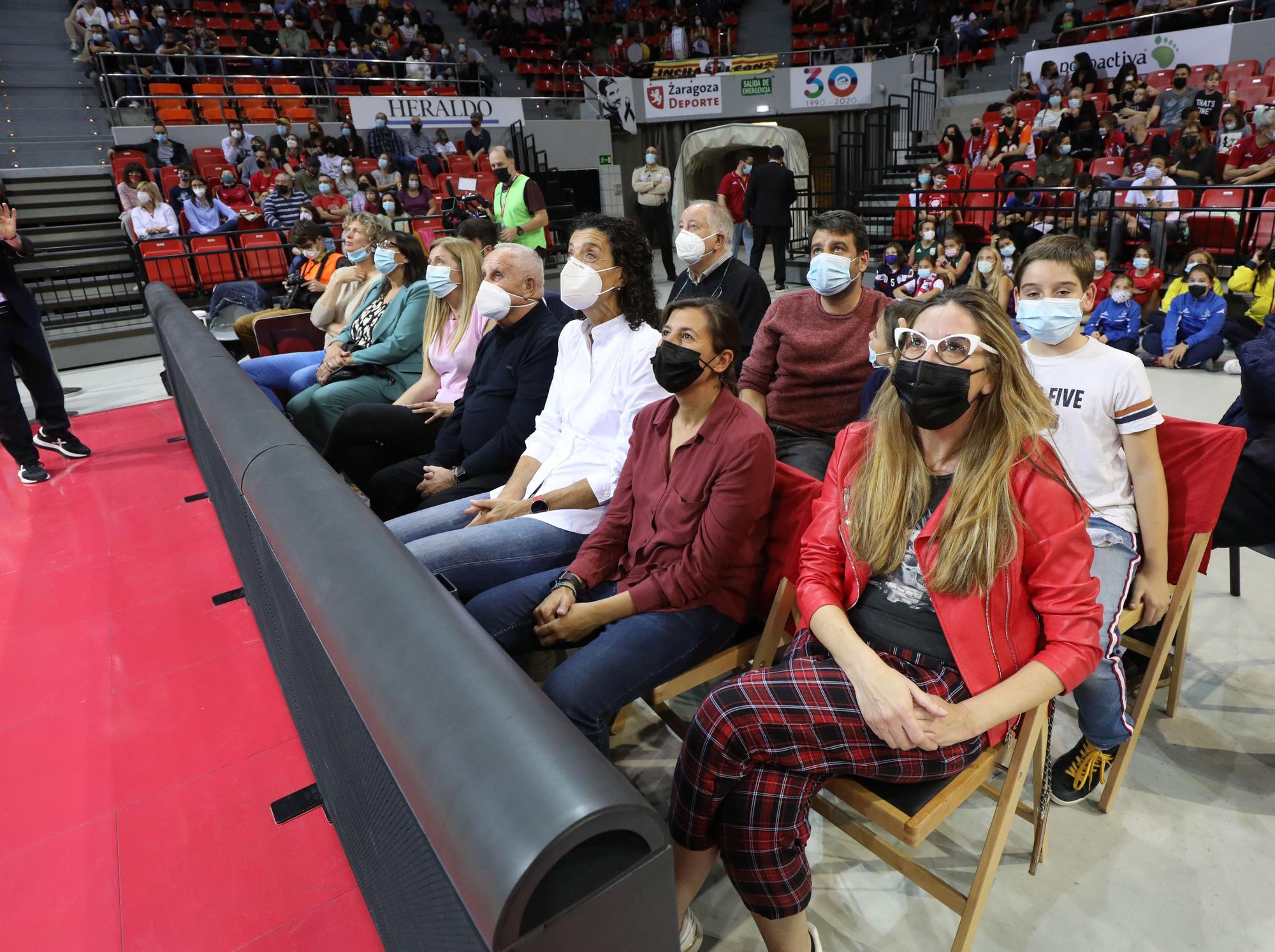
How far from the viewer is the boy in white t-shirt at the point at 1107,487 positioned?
1.79 meters

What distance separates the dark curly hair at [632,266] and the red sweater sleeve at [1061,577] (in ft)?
4.54

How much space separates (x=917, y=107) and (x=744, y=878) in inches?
624

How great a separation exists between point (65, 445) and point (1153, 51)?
47.1 ft

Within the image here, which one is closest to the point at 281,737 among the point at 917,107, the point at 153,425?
the point at 153,425

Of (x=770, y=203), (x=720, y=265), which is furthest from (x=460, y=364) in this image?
(x=770, y=203)

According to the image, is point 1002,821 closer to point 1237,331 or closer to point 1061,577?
point 1061,577

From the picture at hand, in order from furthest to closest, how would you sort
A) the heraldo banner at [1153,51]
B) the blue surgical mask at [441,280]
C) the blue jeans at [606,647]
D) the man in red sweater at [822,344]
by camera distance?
1. the heraldo banner at [1153,51]
2. the blue surgical mask at [441,280]
3. the man in red sweater at [822,344]
4. the blue jeans at [606,647]

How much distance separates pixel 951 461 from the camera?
5.03 feet

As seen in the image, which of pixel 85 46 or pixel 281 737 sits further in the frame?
pixel 85 46

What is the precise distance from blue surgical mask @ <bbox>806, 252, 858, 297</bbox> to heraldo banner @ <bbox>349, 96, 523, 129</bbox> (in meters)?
12.4

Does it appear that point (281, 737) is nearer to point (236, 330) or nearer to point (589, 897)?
point (589, 897)

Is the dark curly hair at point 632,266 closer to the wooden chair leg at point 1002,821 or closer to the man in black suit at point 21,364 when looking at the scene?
the wooden chair leg at point 1002,821

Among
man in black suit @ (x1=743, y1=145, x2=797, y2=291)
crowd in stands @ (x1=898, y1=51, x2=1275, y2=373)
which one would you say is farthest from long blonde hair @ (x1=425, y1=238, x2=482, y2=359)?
man in black suit @ (x1=743, y1=145, x2=797, y2=291)

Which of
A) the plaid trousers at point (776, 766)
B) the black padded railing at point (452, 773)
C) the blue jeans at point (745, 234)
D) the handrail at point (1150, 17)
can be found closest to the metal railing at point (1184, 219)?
the blue jeans at point (745, 234)
